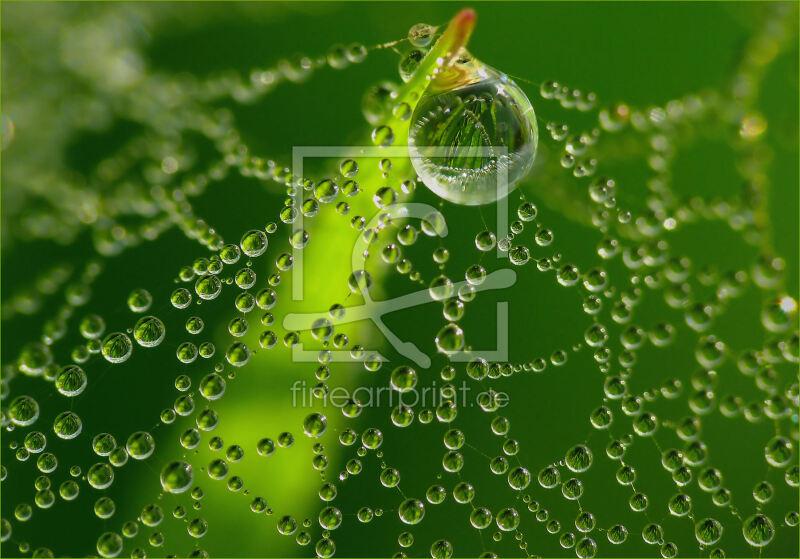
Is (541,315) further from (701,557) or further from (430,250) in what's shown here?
(701,557)

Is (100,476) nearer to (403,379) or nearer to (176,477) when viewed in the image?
(176,477)

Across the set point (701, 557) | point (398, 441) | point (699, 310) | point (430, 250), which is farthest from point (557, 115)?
point (701, 557)

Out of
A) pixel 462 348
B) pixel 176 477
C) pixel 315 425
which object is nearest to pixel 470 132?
pixel 462 348

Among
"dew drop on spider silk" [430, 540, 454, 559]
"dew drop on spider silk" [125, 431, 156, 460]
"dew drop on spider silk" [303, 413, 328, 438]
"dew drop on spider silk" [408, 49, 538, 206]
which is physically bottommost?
"dew drop on spider silk" [430, 540, 454, 559]

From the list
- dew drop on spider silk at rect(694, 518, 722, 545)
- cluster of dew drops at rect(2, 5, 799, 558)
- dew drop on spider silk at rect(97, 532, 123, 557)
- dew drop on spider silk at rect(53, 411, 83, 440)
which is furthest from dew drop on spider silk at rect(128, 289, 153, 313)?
dew drop on spider silk at rect(694, 518, 722, 545)

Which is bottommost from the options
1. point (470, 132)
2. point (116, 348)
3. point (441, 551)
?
point (441, 551)

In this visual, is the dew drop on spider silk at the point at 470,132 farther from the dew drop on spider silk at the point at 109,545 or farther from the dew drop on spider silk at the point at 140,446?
the dew drop on spider silk at the point at 109,545

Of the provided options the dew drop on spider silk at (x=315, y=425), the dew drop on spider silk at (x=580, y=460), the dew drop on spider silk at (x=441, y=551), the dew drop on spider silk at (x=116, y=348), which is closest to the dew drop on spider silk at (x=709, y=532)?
the dew drop on spider silk at (x=580, y=460)

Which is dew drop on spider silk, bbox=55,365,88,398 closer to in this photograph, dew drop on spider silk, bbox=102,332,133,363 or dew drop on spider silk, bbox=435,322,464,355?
dew drop on spider silk, bbox=102,332,133,363
